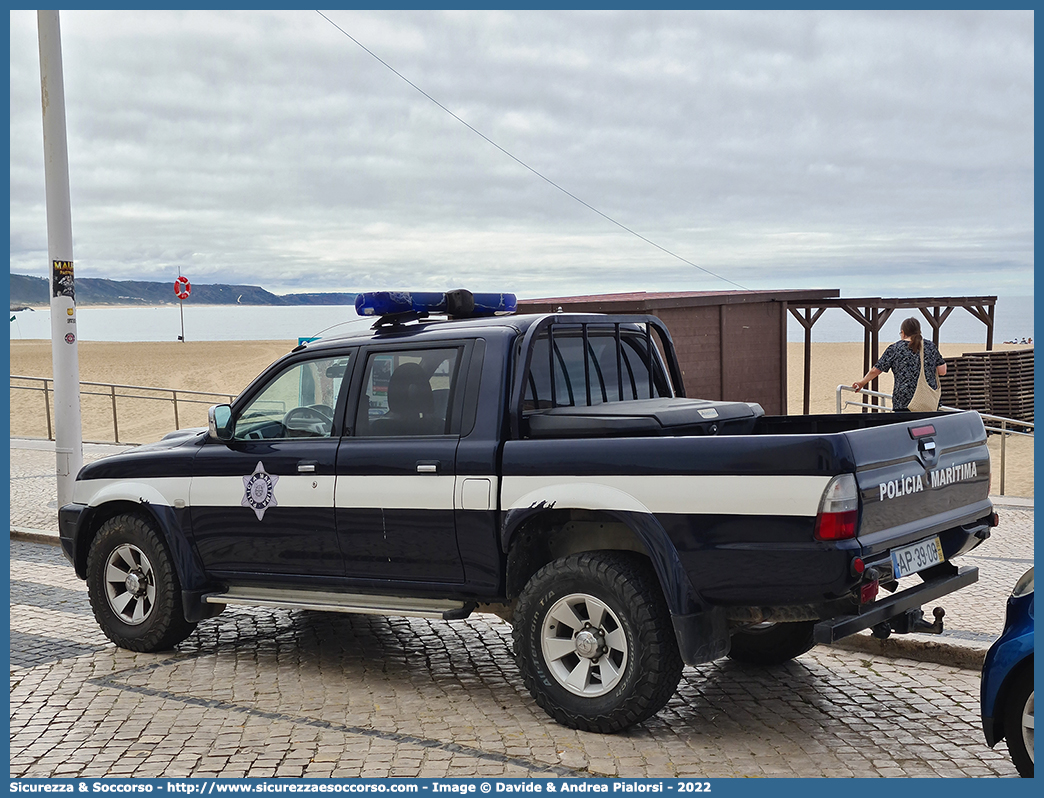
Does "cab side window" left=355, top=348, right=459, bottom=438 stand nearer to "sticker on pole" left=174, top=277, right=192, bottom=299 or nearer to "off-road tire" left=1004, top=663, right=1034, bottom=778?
"off-road tire" left=1004, top=663, right=1034, bottom=778

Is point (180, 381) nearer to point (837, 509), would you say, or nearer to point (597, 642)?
point (597, 642)

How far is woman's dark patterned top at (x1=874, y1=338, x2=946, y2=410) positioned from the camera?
35.5 ft

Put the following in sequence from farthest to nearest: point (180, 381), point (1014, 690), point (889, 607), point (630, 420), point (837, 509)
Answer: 1. point (180, 381)
2. point (630, 420)
3. point (889, 607)
4. point (837, 509)
5. point (1014, 690)

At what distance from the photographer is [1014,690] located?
4.35m

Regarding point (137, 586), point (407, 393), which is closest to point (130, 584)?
point (137, 586)

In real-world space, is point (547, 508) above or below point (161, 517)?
above

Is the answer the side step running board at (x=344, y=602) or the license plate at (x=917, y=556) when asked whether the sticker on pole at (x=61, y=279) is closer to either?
the side step running board at (x=344, y=602)

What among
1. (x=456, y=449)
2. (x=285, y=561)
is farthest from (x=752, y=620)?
(x=285, y=561)

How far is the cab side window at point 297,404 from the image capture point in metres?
6.46

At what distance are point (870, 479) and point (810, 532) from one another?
0.38 meters

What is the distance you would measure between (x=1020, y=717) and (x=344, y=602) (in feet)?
11.5

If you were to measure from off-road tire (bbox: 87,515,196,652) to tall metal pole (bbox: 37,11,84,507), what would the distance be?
4209mm

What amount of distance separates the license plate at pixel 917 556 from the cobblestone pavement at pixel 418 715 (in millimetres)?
809

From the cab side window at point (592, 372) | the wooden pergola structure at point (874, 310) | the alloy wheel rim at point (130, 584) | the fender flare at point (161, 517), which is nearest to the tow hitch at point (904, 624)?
the cab side window at point (592, 372)
